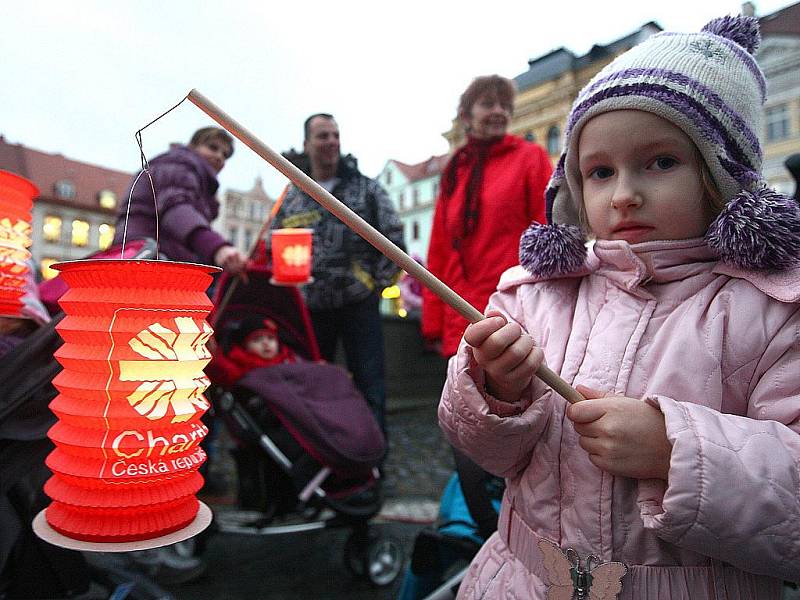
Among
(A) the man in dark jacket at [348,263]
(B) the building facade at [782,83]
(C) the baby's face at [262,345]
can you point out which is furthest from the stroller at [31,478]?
(B) the building facade at [782,83]

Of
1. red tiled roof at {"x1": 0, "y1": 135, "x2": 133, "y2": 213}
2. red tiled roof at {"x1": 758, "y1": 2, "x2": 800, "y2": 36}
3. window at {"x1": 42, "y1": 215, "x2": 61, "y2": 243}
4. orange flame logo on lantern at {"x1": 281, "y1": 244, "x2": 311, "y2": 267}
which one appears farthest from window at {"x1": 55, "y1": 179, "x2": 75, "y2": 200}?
red tiled roof at {"x1": 758, "y1": 2, "x2": 800, "y2": 36}

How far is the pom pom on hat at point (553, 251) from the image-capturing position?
103cm

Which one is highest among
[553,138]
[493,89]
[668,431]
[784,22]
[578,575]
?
[784,22]

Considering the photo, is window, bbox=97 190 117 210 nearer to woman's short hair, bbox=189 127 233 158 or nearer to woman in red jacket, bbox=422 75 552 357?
woman's short hair, bbox=189 127 233 158

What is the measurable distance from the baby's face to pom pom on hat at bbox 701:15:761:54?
6.85 ft

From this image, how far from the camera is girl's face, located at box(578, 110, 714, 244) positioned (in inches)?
35.6

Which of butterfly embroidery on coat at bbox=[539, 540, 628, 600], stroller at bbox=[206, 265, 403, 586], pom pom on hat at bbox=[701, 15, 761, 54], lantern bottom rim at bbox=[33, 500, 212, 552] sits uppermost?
pom pom on hat at bbox=[701, 15, 761, 54]

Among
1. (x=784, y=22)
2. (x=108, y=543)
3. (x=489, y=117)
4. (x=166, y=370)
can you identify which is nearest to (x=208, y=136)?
(x=489, y=117)

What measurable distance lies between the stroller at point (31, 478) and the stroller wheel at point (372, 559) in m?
0.96

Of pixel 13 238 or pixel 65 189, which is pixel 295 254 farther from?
pixel 65 189

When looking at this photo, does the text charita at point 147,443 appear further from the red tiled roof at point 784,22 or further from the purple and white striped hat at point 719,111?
the red tiled roof at point 784,22

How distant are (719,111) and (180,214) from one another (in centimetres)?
193

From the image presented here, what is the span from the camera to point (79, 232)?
23.8 meters

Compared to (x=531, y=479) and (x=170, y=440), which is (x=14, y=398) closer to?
(x=170, y=440)
